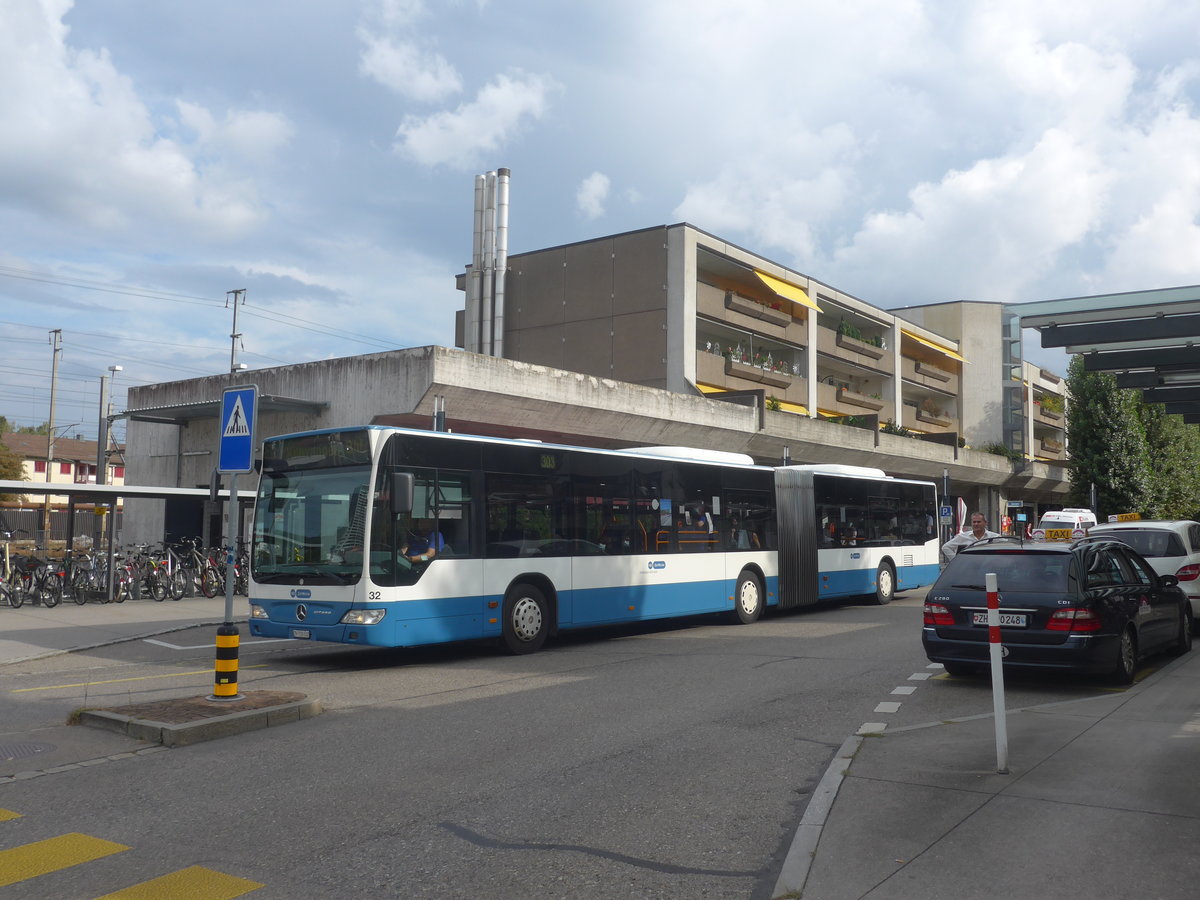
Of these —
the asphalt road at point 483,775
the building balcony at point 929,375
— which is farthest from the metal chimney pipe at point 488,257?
the asphalt road at point 483,775

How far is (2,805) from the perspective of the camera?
6.49 meters

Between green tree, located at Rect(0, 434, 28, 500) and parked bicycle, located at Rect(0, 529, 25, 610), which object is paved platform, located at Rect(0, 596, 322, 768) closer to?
parked bicycle, located at Rect(0, 529, 25, 610)

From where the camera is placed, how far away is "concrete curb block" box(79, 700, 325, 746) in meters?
8.28

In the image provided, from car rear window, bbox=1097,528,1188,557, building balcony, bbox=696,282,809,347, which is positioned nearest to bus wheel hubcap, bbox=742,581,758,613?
car rear window, bbox=1097,528,1188,557

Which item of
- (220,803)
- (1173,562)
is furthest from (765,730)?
(1173,562)

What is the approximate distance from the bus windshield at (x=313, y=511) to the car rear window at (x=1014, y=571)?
6.66 meters

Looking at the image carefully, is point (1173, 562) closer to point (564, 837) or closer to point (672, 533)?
point (672, 533)

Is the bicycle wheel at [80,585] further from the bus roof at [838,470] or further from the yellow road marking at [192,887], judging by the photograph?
the yellow road marking at [192,887]

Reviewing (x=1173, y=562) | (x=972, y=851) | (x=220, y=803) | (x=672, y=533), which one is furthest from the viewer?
(x=672, y=533)

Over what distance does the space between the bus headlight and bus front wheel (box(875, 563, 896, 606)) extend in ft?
45.6

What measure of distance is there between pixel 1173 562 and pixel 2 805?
1533 centimetres

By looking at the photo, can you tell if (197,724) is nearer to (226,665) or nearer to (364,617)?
(226,665)

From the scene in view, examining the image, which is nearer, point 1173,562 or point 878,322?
point 1173,562

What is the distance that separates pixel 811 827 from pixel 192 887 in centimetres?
313
